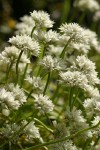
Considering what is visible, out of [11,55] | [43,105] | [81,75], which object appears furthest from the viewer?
[11,55]

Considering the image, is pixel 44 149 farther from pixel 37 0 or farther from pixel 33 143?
pixel 37 0

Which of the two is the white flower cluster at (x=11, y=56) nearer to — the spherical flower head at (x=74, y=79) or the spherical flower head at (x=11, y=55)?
the spherical flower head at (x=11, y=55)

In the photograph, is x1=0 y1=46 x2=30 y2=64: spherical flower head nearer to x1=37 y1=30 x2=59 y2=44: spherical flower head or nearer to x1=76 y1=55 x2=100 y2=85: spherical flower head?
x1=37 y1=30 x2=59 y2=44: spherical flower head

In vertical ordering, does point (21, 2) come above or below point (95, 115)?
above

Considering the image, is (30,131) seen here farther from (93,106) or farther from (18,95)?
(93,106)

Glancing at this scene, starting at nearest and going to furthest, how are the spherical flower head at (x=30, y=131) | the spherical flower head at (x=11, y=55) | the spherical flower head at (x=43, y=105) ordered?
the spherical flower head at (x=43, y=105), the spherical flower head at (x=30, y=131), the spherical flower head at (x=11, y=55)

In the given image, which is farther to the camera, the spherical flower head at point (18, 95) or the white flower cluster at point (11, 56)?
the white flower cluster at point (11, 56)

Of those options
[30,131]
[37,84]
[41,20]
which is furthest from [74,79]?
[41,20]

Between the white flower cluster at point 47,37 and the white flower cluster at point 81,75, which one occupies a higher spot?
the white flower cluster at point 47,37

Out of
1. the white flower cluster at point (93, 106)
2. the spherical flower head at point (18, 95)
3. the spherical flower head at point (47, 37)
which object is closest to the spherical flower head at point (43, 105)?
the spherical flower head at point (18, 95)

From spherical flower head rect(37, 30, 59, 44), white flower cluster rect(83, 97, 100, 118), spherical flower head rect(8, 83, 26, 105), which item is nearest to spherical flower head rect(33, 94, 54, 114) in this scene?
spherical flower head rect(8, 83, 26, 105)

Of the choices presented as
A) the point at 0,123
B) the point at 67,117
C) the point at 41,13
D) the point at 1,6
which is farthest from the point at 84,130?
the point at 1,6
